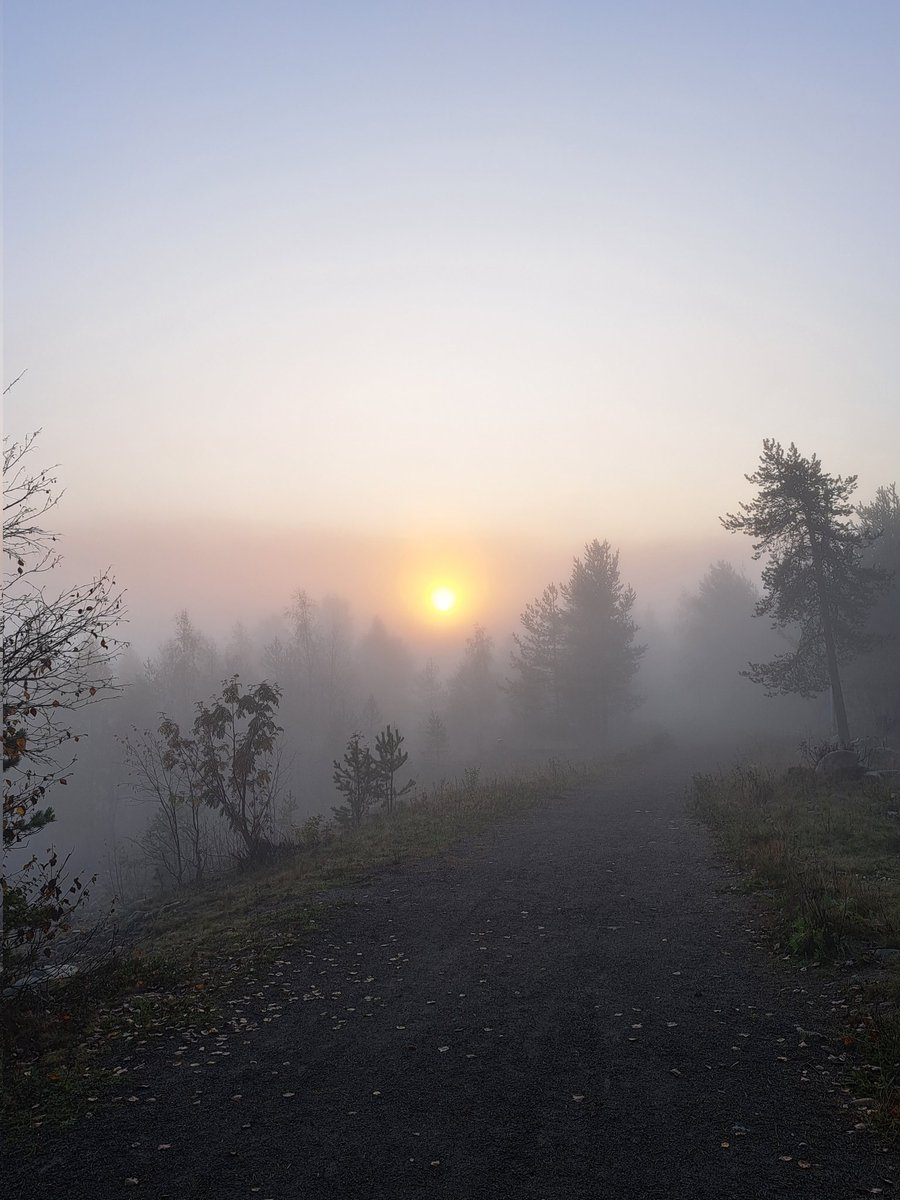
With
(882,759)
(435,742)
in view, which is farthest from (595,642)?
(882,759)

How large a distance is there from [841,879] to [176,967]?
10037 millimetres

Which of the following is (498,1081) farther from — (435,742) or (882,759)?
(435,742)

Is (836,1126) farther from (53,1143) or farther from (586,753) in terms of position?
(586,753)

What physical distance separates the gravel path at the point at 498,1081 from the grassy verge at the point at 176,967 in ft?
1.30

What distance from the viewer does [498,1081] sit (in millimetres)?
5902

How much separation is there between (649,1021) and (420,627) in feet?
434

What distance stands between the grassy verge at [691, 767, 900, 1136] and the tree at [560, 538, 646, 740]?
1165 inches

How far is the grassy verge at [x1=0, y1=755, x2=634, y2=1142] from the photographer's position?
6152 millimetres

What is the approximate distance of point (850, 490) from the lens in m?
30.4

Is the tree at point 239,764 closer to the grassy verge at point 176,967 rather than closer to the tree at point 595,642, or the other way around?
the grassy verge at point 176,967

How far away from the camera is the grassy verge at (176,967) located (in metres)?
6.15

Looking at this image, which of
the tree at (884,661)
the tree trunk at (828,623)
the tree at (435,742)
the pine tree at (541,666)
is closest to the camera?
the tree trunk at (828,623)

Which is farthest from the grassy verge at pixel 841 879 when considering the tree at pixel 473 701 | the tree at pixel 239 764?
the tree at pixel 473 701

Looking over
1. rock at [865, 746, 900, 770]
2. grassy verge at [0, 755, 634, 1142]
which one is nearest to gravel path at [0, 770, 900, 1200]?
grassy verge at [0, 755, 634, 1142]
